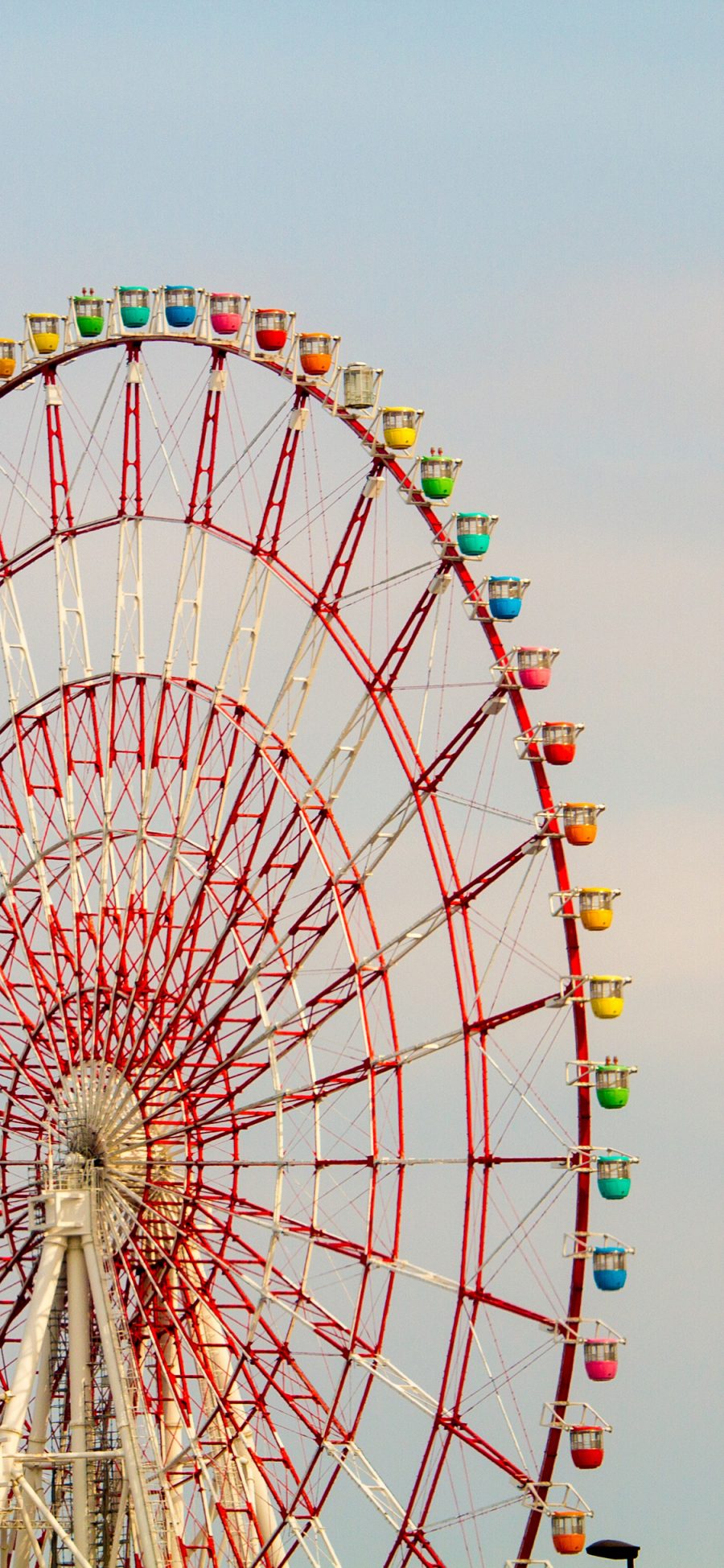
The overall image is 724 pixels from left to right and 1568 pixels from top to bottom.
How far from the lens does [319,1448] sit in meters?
57.3

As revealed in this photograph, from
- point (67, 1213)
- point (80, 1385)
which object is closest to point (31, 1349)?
point (80, 1385)

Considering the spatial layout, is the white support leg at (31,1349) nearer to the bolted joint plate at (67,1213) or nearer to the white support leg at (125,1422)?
the bolted joint plate at (67,1213)

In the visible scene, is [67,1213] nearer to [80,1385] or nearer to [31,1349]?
[31,1349]

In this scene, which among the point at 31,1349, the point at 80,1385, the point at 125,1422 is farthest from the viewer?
the point at 31,1349

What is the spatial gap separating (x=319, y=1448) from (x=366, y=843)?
26.3 ft

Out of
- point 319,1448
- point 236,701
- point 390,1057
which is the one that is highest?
point 236,701

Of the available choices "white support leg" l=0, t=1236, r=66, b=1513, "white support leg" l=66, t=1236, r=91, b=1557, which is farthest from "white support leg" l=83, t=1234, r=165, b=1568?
"white support leg" l=0, t=1236, r=66, b=1513

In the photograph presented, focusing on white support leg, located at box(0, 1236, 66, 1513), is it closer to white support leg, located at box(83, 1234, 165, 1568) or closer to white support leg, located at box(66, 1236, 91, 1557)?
white support leg, located at box(66, 1236, 91, 1557)

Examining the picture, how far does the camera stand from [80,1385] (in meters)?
59.9

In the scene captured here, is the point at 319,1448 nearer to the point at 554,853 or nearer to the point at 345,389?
the point at 554,853

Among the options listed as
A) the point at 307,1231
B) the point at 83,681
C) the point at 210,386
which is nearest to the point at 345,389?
the point at 210,386

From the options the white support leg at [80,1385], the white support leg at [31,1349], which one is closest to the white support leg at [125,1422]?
the white support leg at [80,1385]

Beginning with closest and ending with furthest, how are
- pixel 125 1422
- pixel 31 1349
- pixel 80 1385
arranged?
pixel 125 1422, pixel 80 1385, pixel 31 1349

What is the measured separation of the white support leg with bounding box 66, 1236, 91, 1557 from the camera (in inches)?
2345
